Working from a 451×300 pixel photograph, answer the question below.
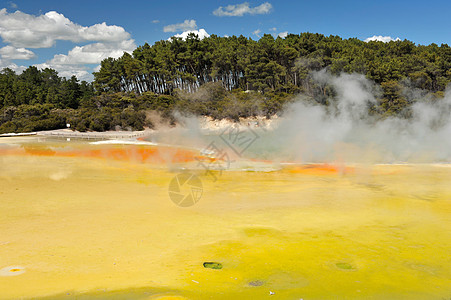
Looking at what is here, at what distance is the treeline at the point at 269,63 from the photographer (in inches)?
1446

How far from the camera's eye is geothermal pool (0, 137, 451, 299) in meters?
6.18

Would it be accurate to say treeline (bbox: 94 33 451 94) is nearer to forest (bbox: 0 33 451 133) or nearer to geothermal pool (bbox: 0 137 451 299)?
forest (bbox: 0 33 451 133)

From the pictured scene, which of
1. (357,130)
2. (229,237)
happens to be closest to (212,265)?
(229,237)

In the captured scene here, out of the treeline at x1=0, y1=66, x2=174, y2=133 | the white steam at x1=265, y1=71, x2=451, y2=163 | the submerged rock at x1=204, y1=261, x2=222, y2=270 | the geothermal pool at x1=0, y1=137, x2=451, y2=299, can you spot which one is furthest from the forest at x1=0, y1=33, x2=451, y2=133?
the submerged rock at x1=204, y1=261, x2=222, y2=270

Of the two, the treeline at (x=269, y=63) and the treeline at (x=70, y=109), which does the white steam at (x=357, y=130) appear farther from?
the treeline at (x=70, y=109)

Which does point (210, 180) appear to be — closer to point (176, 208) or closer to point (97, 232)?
point (176, 208)

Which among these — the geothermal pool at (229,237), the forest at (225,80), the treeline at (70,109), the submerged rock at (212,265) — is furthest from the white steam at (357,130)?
the treeline at (70,109)

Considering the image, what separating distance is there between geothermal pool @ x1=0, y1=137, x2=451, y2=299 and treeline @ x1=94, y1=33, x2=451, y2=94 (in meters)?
→ 24.2

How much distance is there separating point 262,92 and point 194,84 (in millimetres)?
11128

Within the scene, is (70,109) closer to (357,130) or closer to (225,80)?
(225,80)

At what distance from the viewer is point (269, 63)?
43.0 meters

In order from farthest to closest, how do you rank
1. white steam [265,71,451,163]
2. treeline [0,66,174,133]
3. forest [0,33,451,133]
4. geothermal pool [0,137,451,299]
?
treeline [0,66,174,133], forest [0,33,451,133], white steam [265,71,451,163], geothermal pool [0,137,451,299]

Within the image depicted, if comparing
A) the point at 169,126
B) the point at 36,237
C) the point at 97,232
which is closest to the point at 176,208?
the point at 97,232

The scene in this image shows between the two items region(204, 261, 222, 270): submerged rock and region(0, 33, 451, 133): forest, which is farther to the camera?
region(0, 33, 451, 133): forest
